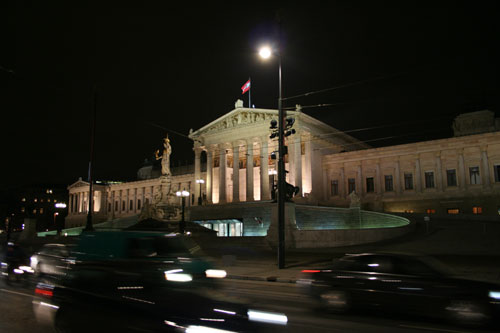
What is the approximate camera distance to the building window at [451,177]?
2068 inches

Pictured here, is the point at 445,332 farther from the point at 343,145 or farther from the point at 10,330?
the point at 343,145

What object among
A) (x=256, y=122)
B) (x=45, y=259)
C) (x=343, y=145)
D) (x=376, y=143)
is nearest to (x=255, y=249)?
(x=45, y=259)

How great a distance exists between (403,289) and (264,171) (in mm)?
53337

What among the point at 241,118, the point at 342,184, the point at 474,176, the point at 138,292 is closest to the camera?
the point at 138,292

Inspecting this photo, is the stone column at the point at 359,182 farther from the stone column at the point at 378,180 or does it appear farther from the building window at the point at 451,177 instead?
the building window at the point at 451,177

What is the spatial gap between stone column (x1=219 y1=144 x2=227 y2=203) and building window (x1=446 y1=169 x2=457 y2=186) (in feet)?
107

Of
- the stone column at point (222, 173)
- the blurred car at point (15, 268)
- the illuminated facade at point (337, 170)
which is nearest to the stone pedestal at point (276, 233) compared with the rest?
the illuminated facade at point (337, 170)

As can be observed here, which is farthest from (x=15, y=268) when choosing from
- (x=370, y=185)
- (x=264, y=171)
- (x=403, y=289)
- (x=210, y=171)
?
(x=210, y=171)

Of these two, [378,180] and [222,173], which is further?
[222,173]

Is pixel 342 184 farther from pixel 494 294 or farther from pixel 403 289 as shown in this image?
pixel 494 294

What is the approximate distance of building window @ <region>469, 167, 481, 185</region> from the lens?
50844 millimetres

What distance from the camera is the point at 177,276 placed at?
6809mm

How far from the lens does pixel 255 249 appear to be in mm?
31281

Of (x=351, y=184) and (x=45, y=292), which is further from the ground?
(x=351, y=184)
